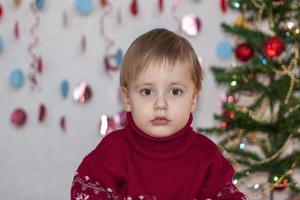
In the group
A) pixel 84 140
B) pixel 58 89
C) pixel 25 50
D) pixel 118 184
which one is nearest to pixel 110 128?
pixel 84 140

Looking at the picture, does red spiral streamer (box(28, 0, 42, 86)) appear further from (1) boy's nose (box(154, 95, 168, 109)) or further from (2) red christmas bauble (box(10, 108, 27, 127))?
(1) boy's nose (box(154, 95, 168, 109))

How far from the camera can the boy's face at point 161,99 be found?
119cm

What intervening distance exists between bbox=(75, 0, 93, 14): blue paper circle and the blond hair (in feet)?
5.60

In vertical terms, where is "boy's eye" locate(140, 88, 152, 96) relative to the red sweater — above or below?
above

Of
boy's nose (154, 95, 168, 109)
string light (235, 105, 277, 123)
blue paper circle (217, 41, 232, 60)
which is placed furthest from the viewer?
blue paper circle (217, 41, 232, 60)

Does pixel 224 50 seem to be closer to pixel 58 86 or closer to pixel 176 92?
pixel 58 86

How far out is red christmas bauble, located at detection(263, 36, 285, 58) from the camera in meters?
2.31

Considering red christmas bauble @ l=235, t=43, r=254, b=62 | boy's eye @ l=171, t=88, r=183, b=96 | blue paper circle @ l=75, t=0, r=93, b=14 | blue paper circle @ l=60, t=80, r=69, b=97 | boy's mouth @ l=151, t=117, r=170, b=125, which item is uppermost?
blue paper circle @ l=75, t=0, r=93, b=14

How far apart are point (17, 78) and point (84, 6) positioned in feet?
1.71

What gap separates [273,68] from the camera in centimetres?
239

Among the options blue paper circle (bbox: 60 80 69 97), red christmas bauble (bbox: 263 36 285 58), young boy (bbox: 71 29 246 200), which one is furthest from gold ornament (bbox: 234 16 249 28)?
young boy (bbox: 71 29 246 200)

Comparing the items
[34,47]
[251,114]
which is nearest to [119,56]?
[34,47]

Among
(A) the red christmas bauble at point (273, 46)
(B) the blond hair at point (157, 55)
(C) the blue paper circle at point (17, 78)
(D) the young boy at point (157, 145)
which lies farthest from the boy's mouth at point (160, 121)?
(C) the blue paper circle at point (17, 78)

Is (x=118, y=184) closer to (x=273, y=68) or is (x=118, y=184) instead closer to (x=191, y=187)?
(x=191, y=187)
